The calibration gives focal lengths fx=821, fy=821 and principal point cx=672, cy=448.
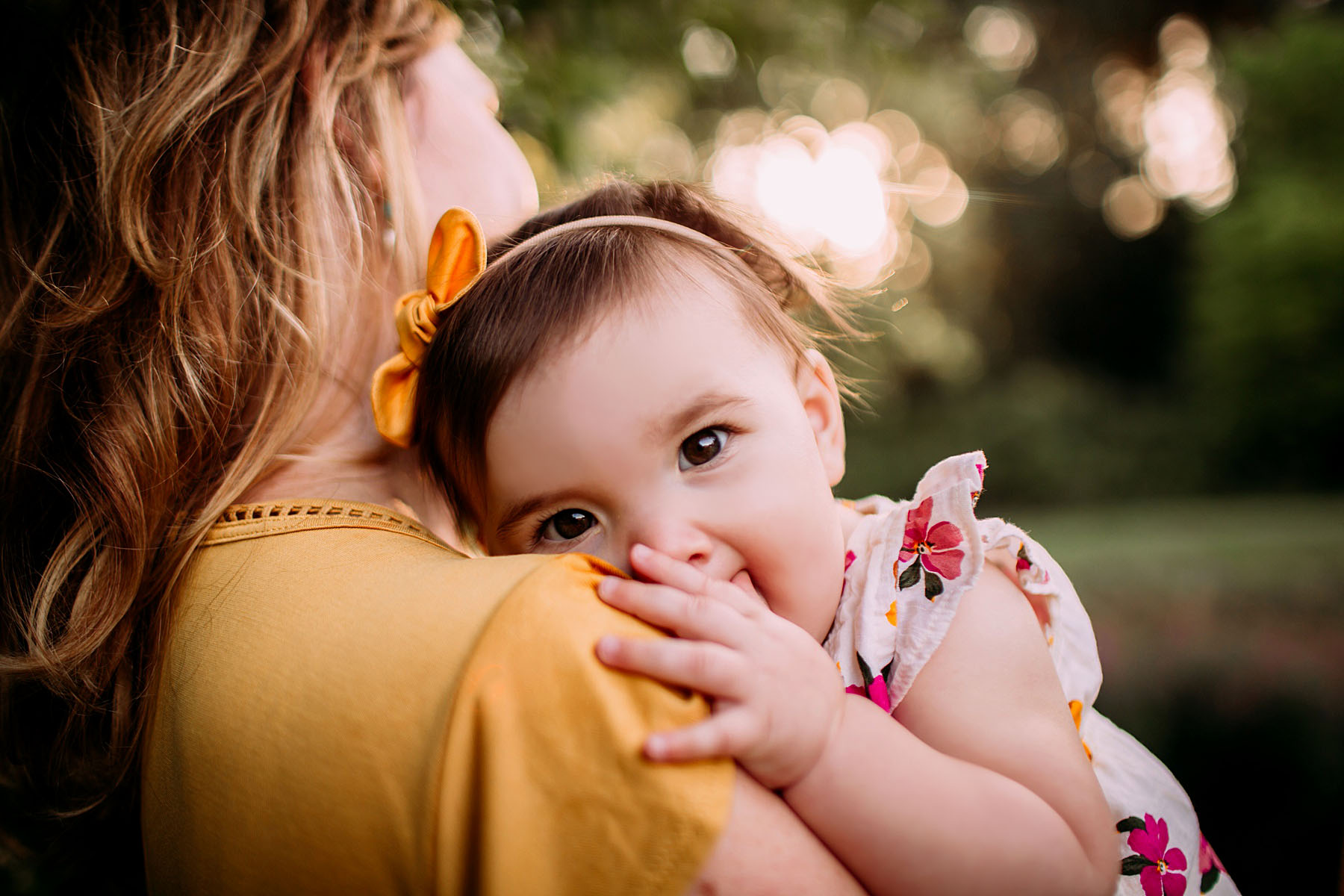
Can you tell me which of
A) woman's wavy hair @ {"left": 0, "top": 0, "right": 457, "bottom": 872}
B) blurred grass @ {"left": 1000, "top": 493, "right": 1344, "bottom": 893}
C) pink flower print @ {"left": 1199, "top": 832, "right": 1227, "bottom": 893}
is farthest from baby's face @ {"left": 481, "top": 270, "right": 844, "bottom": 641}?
blurred grass @ {"left": 1000, "top": 493, "right": 1344, "bottom": 893}

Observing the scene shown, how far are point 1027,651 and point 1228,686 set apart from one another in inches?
203

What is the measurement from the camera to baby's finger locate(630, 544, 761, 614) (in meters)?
1.07

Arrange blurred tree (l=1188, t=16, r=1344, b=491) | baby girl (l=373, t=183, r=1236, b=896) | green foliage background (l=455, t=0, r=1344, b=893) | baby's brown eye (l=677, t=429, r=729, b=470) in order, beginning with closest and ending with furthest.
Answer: baby girl (l=373, t=183, r=1236, b=896)
baby's brown eye (l=677, t=429, r=729, b=470)
green foliage background (l=455, t=0, r=1344, b=893)
blurred tree (l=1188, t=16, r=1344, b=491)

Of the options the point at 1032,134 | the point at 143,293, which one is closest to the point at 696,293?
the point at 143,293

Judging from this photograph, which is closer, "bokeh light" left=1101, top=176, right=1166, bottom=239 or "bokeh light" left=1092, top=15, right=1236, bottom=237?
"bokeh light" left=1092, top=15, right=1236, bottom=237

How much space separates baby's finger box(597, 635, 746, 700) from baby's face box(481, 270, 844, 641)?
0.24 m

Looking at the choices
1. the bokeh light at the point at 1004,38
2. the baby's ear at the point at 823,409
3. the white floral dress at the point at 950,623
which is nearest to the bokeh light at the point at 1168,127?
the bokeh light at the point at 1004,38

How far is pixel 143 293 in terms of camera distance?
1406 millimetres

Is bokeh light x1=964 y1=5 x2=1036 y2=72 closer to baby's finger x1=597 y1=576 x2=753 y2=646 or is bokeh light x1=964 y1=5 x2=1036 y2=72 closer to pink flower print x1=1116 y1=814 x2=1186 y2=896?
pink flower print x1=1116 y1=814 x2=1186 y2=896

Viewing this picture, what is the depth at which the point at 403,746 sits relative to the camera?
2.93ft

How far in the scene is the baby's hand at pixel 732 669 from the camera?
3.01 ft

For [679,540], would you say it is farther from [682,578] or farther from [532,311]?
[532,311]

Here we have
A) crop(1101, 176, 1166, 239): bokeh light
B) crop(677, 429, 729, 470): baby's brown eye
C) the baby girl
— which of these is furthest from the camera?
crop(1101, 176, 1166, 239): bokeh light

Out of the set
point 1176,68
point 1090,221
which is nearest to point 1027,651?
point 1090,221
